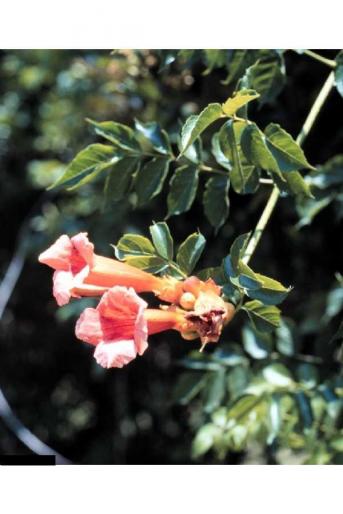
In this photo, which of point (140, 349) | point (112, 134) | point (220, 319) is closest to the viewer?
point (140, 349)

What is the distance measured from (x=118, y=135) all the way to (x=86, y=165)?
0.40 feet

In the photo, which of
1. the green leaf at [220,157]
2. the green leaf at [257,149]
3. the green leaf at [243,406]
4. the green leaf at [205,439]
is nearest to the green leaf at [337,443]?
the green leaf at [243,406]

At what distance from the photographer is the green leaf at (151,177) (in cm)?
221

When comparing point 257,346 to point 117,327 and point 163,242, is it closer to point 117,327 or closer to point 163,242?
point 163,242

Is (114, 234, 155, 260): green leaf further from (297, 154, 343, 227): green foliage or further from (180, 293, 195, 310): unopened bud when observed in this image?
(297, 154, 343, 227): green foliage

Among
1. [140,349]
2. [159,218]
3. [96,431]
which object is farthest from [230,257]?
[96,431]

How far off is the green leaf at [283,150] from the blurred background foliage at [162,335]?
36 cm

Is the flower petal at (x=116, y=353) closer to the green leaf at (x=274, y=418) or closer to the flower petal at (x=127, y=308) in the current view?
the flower petal at (x=127, y=308)

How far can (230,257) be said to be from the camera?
65.1 inches

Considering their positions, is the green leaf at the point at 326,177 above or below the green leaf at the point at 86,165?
below

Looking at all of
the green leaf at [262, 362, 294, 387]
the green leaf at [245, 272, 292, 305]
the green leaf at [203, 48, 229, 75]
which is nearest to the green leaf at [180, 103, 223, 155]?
the green leaf at [245, 272, 292, 305]

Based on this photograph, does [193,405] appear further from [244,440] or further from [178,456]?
[244,440]

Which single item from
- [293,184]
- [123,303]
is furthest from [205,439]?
[123,303]
